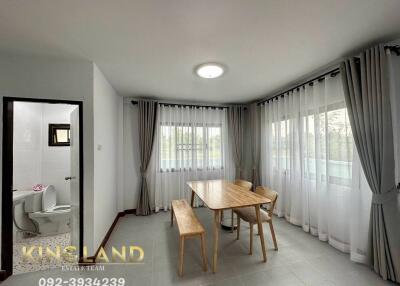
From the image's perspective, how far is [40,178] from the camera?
2.99 m

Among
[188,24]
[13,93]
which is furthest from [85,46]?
[188,24]

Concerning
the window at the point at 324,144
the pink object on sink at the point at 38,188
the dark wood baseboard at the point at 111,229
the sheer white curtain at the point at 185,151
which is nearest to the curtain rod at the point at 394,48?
the window at the point at 324,144

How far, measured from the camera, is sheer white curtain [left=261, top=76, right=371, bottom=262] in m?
1.98

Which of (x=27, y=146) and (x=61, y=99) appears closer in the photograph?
(x=61, y=99)

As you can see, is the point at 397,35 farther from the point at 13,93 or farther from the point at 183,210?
the point at 13,93

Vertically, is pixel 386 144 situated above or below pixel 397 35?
below

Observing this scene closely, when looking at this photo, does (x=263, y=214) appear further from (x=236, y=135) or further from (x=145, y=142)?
(x=145, y=142)

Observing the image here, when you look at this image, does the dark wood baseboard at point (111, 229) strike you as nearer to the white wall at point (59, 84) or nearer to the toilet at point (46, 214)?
the white wall at point (59, 84)

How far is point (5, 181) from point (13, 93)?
97 cm

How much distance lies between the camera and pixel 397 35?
161 centimetres

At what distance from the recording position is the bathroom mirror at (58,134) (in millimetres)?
3086

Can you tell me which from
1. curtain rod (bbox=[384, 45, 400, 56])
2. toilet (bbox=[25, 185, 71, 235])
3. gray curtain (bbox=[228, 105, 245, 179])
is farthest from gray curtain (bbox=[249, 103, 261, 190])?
toilet (bbox=[25, 185, 71, 235])

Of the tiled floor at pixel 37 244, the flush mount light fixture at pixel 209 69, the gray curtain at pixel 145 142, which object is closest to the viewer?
the tiled floor at pixel 37 244

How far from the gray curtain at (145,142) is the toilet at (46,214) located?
47.2 inches
